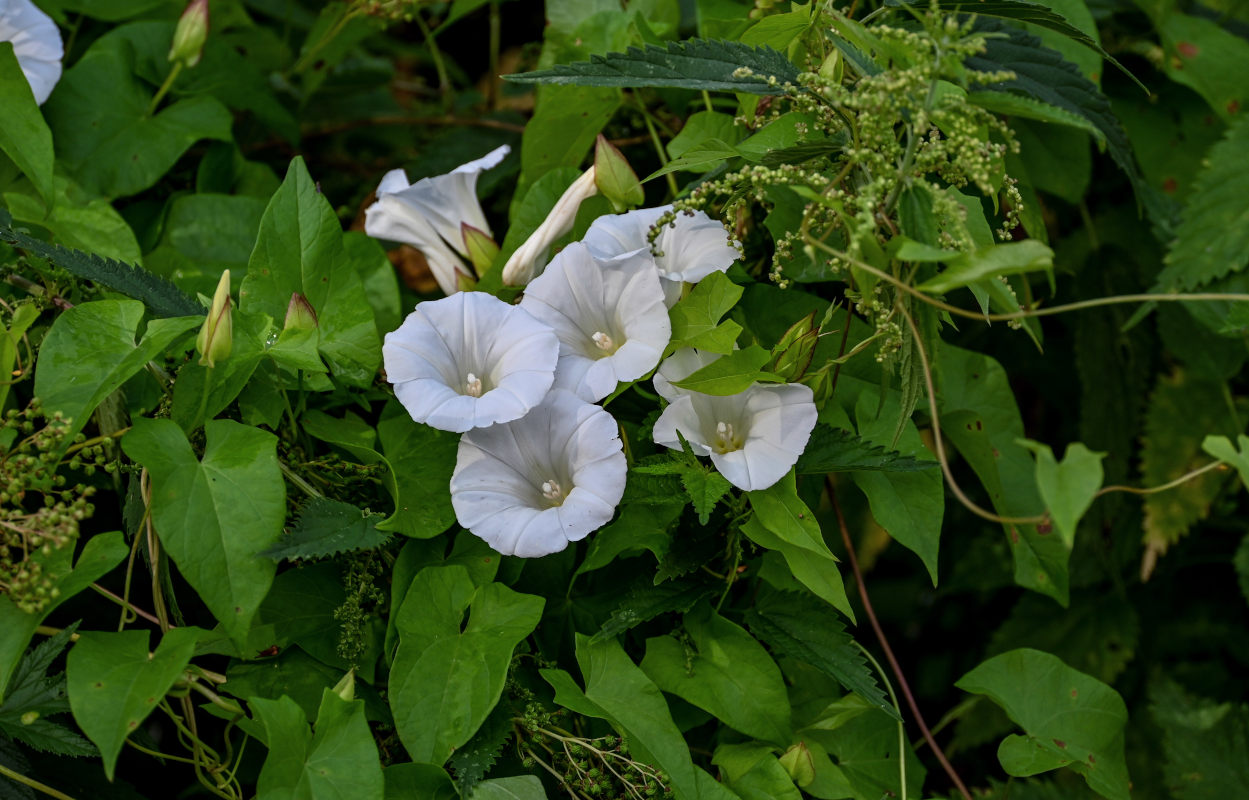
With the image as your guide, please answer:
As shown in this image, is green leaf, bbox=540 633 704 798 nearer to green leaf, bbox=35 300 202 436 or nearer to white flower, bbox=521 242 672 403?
white flower, bbox=521 242 672 403

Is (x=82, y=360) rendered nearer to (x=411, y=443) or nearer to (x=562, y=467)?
(x=411, y=443)

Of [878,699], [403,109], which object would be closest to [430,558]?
[878,699]

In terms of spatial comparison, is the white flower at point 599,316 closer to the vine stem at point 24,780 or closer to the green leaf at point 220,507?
the green leaf at point 220,507

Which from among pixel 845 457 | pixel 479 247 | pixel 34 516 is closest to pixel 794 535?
pixel 845 457


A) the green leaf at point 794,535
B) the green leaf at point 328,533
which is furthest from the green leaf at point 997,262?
the green leaf at point 328,533

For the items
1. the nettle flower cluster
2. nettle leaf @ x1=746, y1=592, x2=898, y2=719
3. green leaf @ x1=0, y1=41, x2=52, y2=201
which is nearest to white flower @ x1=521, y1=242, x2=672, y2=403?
the nettle flower cluster
